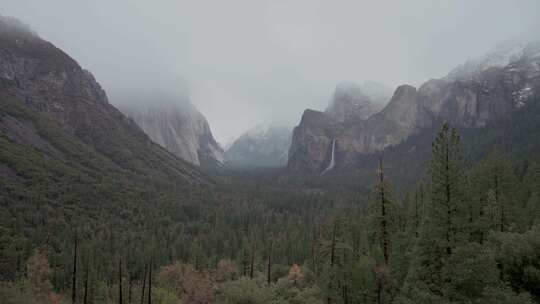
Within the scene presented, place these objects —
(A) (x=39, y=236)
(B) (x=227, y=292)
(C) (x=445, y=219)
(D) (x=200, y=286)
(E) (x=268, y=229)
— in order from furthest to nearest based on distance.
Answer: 1. (E) (x=268, y=229)
2. (A) (x=39, y=236)
3. (D) (x=200, y=286)
4. (B) (x=227, y=292)
5. (C) (x=445, y=219)

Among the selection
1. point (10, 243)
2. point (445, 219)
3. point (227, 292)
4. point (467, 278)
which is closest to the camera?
point (467, 278)

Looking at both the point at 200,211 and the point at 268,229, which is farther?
the point at 200,211

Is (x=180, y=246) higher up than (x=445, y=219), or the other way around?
(x=445, y=219)

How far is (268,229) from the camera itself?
450 feet

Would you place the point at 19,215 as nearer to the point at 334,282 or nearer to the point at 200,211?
the point at 200,211

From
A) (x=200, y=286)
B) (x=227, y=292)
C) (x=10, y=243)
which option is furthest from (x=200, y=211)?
(x=227, y=292)

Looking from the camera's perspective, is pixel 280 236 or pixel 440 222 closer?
pixel 440 222

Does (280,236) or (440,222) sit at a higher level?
(440,222)

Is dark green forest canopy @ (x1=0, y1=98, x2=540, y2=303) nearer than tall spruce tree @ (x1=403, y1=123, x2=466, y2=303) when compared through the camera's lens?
No

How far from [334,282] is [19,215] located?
115213mm

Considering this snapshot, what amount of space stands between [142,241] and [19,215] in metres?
37.8

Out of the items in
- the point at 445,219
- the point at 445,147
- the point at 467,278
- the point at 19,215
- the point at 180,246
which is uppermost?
the point at 445,147

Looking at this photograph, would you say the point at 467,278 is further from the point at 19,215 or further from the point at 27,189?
the point at 27,189

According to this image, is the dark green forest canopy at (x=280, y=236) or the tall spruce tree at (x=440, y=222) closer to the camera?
the tall spruce tree at (x=440, y=222)
